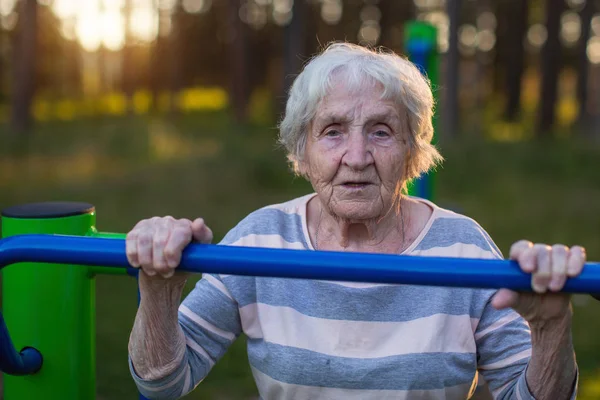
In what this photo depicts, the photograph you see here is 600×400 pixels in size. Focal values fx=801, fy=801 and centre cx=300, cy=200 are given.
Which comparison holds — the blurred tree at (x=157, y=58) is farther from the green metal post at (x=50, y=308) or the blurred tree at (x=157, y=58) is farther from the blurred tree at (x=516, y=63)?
the green metal post at (x=50, y=308)

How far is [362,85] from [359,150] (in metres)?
0.18

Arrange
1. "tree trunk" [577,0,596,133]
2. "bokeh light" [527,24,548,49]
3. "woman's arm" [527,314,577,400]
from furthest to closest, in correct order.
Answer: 1. "bokeh light" [527,24,548,49]
2. "tree trunk" [577,0,596,133]
3. "woman's arm" [527,314,577,400]

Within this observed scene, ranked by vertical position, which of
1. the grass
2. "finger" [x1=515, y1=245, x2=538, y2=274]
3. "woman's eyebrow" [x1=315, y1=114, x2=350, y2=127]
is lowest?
the grass

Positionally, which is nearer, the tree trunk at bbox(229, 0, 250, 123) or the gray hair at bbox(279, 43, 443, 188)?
the gray hair at bbox(279, 43, 443, 188)

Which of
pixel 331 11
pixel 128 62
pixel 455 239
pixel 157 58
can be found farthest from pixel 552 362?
pixel 128 62

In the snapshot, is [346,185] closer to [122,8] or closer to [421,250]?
[421,250]

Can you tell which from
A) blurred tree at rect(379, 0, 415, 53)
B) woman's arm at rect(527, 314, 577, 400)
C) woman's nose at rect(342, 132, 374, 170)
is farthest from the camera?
blurred tree at rect(379, 0, 415, 53)

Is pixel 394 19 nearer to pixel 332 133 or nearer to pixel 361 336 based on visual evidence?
pixel 332 133

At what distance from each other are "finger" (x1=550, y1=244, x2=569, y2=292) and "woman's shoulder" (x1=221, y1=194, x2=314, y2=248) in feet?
2.81

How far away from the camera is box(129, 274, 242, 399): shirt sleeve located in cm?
206

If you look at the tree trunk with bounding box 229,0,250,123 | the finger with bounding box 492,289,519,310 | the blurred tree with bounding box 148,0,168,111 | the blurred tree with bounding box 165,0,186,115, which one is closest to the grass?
the tree trunk with bounding box 229,0,250,123

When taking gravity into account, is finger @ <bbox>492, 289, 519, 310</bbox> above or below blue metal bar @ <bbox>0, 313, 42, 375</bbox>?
above

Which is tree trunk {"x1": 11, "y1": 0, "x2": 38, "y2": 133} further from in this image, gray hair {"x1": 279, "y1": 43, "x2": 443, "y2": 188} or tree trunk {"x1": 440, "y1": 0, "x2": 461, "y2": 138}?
gray hair {"x1": 279, "y1": 43, "x2": 443, "y2": 188}

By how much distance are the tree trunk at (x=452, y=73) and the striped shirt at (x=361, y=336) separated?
13.1m
